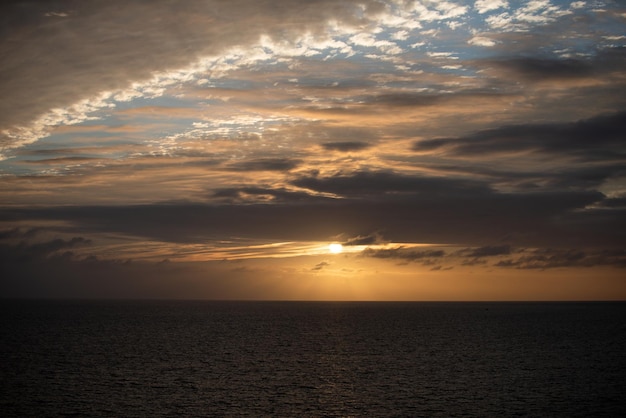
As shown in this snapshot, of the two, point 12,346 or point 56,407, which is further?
point 12,346

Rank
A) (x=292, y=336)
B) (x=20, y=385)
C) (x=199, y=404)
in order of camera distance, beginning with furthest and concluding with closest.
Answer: (x=292, y=336)
(x=20, y=385)
(x=199, y=404)

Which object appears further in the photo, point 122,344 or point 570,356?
point 122,344

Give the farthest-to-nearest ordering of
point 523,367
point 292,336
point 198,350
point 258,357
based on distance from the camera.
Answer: point 292,336
point 198,350
point 258,357
point 523,367

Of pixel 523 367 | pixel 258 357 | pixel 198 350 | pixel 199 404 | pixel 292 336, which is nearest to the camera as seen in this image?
pixel 199 404

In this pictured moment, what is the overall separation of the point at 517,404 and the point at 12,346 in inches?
3945

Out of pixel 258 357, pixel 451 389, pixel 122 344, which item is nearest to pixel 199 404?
pixel 451 389

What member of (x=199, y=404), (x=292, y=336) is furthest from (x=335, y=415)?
(x=292, y=336)

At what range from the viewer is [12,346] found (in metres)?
121

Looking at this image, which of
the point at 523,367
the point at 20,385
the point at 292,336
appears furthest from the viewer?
the point at 292,336

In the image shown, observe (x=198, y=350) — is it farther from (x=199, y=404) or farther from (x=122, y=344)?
(x=199, y=404)

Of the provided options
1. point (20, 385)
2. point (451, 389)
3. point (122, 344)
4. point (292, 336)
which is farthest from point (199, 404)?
point (292, 336)

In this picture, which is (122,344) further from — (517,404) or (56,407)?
(517,404)

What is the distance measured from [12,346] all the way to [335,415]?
288 ft

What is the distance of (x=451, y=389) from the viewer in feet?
242
